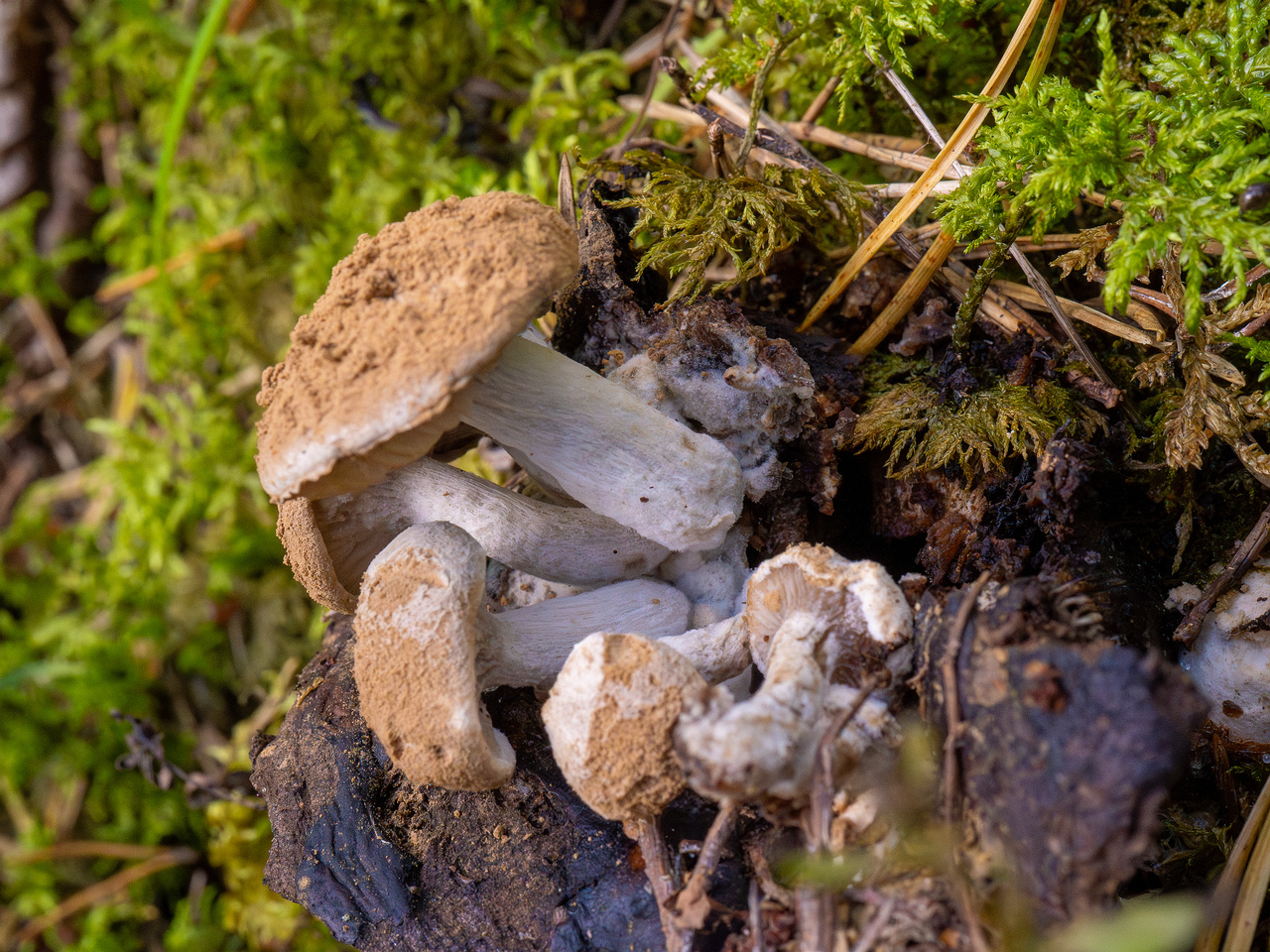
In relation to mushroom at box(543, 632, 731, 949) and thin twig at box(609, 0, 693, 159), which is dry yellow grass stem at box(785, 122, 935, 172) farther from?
mushroom at box(543, 632, 731, 949)

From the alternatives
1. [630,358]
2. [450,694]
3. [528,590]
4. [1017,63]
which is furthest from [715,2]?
[450,694]

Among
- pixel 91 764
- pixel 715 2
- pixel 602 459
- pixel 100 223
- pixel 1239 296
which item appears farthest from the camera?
pixel 100 223

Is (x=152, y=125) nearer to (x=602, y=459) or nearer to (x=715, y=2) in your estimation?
(x=715, y=2)

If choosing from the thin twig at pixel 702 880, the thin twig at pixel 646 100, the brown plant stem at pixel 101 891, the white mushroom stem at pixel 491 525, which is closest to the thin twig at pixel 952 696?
the thin twig at pixel 702 880

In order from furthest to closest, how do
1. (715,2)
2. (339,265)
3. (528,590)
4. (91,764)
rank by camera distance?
(91,764)
(715,2)
(528,590)
(339,265)

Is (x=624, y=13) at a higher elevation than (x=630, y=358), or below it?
higher

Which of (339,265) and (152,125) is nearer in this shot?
A: (339,265)

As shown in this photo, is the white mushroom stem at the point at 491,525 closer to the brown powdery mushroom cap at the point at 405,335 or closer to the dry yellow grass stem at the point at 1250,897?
the brown powdery mushroom cap at the point at 405,335

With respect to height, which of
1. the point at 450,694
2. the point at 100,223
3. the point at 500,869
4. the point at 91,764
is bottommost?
the point at 91,764
